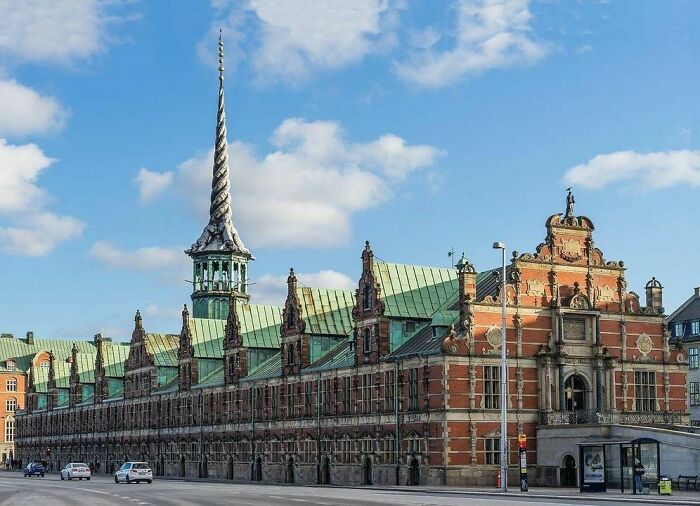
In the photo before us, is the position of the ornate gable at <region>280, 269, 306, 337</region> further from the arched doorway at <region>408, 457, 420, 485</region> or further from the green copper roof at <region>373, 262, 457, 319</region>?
the arched doorway at <region>408, 457, 420, 485</region>

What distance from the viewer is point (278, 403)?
10150 centimetres

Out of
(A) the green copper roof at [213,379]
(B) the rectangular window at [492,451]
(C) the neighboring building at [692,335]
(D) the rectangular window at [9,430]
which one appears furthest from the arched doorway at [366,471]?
(D) the rectangular window at [9,430]

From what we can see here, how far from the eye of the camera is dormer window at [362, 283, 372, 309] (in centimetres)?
8825

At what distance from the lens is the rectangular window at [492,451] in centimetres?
7931

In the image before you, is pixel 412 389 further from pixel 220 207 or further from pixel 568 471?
pixel 220 207

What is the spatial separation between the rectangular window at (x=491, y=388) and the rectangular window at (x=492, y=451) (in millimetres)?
2351

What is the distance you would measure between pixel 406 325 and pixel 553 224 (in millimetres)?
13220

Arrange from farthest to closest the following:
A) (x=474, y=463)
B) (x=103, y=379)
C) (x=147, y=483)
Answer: (x=103, y=379), (x=147, y=483), (x=474, y=463)

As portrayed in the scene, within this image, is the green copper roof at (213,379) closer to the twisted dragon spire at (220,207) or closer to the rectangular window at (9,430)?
the twisted dragon spire at (220,207)

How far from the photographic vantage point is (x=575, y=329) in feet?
275

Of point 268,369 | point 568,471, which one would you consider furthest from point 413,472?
point 268,369

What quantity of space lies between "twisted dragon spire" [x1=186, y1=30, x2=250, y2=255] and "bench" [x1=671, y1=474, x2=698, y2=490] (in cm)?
7792

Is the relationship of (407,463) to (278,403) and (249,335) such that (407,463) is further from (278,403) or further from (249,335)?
(249,335)

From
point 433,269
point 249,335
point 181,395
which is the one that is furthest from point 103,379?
point 433,269
